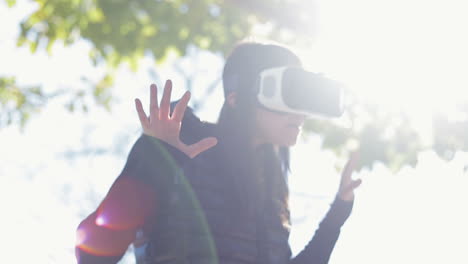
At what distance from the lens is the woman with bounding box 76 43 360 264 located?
71.1 inches

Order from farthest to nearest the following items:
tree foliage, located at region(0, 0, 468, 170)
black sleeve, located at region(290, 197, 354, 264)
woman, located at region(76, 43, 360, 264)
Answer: tree foliage, located at region(0, 0, 468, 170)
black sleeve, located at region(290, 197, 354, 264)
woman, located at region(76, 43, 360, 264)

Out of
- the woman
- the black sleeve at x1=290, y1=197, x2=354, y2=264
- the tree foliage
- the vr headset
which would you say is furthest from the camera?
the tree foliage

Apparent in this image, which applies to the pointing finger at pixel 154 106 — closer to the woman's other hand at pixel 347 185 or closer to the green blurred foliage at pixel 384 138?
the woman's other hand at pixel 347 185

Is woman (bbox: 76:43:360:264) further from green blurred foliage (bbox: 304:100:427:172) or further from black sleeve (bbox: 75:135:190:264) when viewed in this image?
green blurred foliage (bbox: 304:100:427:172)

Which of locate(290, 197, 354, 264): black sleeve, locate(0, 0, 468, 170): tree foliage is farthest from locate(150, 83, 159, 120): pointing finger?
locate(0, 0, 468, 170): tree foliage

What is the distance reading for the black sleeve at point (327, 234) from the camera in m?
2.31

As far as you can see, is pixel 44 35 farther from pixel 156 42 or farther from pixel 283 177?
pixel 283 177

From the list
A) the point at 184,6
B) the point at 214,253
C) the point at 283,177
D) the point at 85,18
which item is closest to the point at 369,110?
the point at 184,6

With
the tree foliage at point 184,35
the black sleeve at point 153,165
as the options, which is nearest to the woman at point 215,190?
the black sleeve at point 153,165

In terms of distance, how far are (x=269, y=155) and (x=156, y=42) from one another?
9.16 feet

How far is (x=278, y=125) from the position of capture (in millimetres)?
2156

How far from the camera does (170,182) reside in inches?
72.4

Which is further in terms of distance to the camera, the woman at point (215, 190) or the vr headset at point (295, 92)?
the vr headset at point (295, 92)

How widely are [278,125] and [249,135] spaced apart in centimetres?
12
